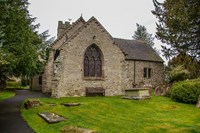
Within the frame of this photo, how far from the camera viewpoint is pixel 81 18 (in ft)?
119

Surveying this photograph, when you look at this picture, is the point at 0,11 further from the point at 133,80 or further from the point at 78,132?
the point at 133,80

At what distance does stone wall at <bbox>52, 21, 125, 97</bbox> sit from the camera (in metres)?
26.9

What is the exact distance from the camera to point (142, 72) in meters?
36.8

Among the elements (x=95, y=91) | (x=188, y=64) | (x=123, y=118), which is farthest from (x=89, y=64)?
(x=188, y=64)

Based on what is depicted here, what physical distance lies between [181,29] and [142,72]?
899 cm

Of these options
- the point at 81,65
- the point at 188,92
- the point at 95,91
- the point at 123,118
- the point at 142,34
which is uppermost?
the point at 142,34

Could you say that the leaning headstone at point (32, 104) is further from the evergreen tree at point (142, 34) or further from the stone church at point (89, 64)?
the evergreen tree at point (142, 34)

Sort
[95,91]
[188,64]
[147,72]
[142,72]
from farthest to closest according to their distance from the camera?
[147,72], [142,72], [188,64], [95,91]

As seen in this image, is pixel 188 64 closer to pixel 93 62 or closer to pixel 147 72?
pixel 147 72

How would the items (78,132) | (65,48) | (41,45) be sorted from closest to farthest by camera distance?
1. (78,132)
2. (41,45)
3. (65,48)

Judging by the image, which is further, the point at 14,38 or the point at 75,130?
the point at 14,38

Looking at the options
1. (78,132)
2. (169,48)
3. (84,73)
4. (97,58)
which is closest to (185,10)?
(169,48)

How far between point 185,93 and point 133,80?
12.9 metres

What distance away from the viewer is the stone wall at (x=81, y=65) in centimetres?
2691
